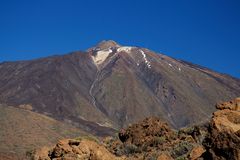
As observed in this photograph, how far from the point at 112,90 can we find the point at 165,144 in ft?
494

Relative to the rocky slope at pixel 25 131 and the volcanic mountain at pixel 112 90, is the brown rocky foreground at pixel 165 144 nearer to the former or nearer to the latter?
the rocky slope at pixel 25 131

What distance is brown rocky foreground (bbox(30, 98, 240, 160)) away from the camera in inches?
325

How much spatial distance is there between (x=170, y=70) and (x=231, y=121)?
184m

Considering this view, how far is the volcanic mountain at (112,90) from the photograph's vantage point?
481ft

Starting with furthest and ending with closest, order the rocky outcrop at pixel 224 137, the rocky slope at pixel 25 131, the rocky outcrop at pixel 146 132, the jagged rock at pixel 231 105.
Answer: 1. the rocky slope at pixel 25 131
2. the rocky outcrop at pixel 146 132
3. the jagged rock at pixel 231 105
4. the rocky outcrop at pixel 224 137

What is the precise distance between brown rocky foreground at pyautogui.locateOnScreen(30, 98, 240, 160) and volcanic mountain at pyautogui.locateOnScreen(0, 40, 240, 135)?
10568cm

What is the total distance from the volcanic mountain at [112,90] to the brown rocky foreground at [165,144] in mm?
105679

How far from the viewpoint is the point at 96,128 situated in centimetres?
11806

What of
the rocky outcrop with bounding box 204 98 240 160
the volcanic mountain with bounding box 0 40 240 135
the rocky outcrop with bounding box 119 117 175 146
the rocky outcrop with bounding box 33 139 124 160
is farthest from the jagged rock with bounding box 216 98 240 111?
the volcanic mountain with bounding box 0 40 240 135

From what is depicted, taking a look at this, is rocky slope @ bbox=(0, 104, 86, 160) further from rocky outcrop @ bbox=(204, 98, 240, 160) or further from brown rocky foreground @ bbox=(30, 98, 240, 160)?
rocky outcrop @ bbox=(204, 98, 240, 160)

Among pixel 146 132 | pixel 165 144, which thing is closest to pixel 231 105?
pixel 165 144

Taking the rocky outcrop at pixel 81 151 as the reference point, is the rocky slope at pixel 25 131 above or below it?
above

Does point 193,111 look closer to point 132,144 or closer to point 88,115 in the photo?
point 88,115

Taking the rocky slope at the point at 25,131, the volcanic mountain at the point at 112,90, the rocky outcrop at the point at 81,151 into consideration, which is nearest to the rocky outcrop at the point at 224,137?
the rocky outcrop at the point at 81,151
